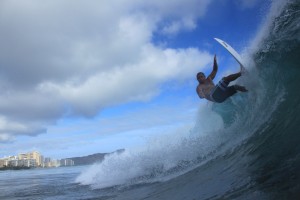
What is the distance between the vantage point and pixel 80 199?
8.79 metres

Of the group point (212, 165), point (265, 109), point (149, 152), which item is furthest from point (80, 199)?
point (265, 109)

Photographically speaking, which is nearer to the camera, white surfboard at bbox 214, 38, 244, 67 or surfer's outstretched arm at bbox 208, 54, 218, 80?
white surfboard at bbox 214, 38, 244, 67

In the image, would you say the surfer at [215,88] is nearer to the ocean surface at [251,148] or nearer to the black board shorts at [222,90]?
the black board shorts at [222,90]

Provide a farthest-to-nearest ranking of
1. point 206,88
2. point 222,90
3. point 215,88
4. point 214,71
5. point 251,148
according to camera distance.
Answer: point 214,71
point 206,88
point 215,88
point 222,90
point 251,148

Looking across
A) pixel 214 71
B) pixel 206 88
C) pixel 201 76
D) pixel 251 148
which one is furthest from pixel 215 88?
pixel 251 148

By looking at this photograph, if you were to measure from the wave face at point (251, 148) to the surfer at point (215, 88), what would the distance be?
813 mm

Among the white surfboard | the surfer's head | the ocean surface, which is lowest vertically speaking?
the ocean surface

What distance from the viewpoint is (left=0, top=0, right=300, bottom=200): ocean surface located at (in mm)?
4930

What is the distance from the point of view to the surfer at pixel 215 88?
9.02 m

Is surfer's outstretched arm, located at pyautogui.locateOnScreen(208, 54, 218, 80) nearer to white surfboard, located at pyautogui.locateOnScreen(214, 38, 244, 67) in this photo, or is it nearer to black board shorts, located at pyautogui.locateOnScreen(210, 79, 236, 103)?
white surfboard, located at pyautogui.locateOnScreen(214, 38, 244, 67)

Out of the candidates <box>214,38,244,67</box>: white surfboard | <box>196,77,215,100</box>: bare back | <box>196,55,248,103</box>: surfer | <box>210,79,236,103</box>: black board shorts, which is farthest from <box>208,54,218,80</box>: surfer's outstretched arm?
<box>210,79,236,103</box>: black board shorts

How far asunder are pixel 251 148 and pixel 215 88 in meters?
2.45

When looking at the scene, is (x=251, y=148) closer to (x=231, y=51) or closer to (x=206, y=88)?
(x=206, y=88)

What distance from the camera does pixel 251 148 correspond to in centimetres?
713
